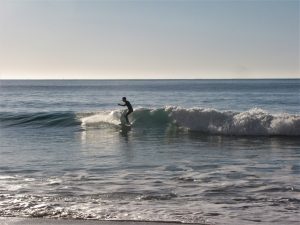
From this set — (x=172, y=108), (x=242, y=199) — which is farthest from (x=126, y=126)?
(x=242, y=199)

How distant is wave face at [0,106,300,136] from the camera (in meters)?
23.2

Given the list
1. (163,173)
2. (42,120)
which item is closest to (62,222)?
(163,173)

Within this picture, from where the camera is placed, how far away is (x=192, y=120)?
26.3 metres

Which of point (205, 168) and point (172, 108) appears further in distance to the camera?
point (172, 108)

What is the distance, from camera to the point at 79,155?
15523 millimetres

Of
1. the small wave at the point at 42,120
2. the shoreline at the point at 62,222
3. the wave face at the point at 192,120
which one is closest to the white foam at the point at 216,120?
the wave face at the point at 192,120

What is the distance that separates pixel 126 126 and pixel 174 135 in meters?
5.63

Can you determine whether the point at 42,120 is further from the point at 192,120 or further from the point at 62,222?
the point at 62,222

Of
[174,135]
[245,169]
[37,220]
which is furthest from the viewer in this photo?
[174,135]

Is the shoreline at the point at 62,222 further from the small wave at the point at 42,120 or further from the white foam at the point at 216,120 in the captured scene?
the small wave at the point at 42,120

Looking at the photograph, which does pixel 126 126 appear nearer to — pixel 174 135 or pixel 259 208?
pixel 174 135

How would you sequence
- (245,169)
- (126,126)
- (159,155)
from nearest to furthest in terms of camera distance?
(245,169), (159,155), (126,126)

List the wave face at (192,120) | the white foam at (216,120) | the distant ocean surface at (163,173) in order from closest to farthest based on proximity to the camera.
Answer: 1. the distant ocean surface at (163,173)
2. the white foam at (216,120)
3. the wave face at (192,120)

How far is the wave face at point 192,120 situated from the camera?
2325 centimetres
